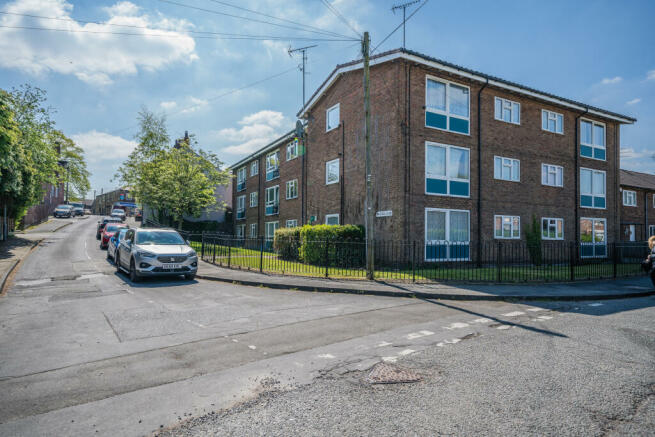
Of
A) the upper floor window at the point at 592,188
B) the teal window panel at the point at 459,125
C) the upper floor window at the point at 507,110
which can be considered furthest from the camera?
the upper floor window at the point at 592,188

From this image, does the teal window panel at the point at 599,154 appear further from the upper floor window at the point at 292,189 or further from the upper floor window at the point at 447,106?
the upper floor window at the point at 292,189

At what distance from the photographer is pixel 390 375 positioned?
12.9 feet

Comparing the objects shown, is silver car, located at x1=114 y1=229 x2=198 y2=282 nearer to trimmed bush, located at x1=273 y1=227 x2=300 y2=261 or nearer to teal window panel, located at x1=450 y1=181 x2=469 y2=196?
trimmed bush, located at x1=273 y1=227 x2=300 y2=261

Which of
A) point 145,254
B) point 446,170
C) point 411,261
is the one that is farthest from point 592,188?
point 145,254

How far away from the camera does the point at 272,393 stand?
3477 mm

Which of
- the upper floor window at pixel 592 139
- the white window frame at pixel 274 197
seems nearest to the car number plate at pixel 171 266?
the white window frame at pixel 274 197

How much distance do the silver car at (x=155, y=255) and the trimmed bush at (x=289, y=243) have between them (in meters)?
5.61

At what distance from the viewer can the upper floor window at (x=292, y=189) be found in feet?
82.1

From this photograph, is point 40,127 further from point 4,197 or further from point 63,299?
point 63,299

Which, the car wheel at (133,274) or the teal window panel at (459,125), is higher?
the teal window panel at (459,125)

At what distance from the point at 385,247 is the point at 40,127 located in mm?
31153

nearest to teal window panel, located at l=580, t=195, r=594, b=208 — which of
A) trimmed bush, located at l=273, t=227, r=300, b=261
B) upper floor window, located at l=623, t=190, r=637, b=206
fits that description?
upper floor window, located at l=623, t=190, r=637, b=206

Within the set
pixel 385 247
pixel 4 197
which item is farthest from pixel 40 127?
pixel 385 247

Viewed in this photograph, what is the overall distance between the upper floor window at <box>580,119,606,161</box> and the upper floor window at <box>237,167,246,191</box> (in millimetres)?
28173
